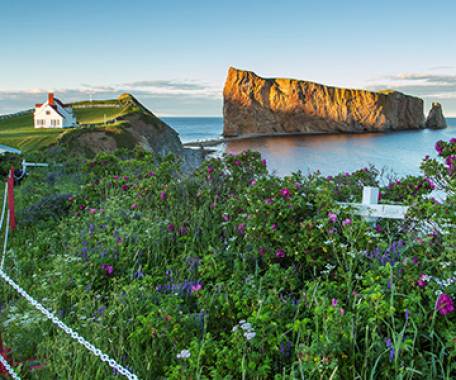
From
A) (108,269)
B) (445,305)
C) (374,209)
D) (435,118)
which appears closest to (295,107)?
(435,118)

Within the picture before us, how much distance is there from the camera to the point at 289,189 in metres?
5.51

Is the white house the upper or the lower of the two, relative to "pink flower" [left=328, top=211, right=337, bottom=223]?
upper

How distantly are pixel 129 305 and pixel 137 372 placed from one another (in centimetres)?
83

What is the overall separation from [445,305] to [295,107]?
13493 centimetres

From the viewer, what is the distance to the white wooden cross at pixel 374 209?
16.8 ft

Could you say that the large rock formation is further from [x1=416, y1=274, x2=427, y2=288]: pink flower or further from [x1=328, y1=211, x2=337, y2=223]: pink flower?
[x1=416, y1=274, x2=427, y2=288]: pink flower

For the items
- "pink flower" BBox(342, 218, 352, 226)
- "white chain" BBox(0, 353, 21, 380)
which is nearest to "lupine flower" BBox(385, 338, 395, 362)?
"pink flower" BBox(342, 218, 352, 226)

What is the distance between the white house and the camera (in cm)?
5772

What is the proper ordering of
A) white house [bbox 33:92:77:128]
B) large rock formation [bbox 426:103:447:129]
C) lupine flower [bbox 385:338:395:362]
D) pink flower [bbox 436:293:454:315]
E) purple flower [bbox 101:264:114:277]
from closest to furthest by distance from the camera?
1. lupine flower [bbox 385:338:395:362]
2. pink flower [bbox 436:293:454:315]
3. purple flower [bbox 101:264:114:277]
4. white house [bbox 33:92:77:128]
5. large rock formation [bbox 426:103:447:129]

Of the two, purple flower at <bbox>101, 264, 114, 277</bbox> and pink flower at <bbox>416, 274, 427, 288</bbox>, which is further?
purple flower at <bbox>101, 264, 114, 277</bbox>

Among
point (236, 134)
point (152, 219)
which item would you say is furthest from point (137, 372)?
point (236, 134)

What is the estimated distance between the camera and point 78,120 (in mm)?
68062

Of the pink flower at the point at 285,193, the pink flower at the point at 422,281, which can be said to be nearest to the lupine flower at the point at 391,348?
the pink flower at the point at 422,281

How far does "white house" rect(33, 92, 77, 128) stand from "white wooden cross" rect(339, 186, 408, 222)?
57.4 meters
